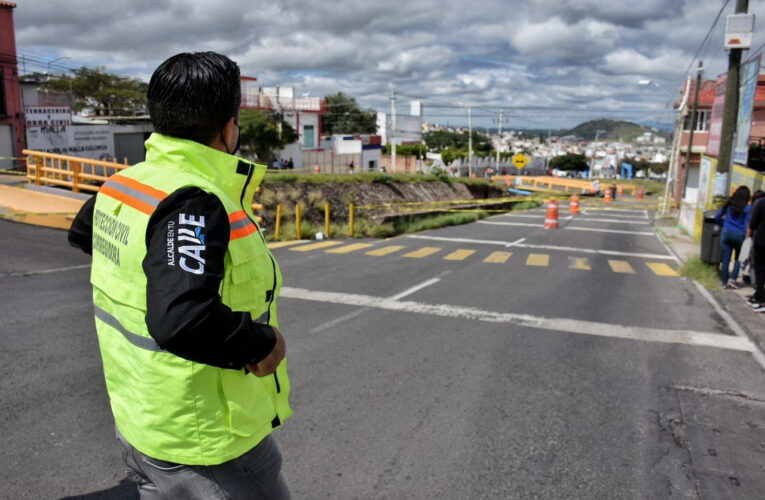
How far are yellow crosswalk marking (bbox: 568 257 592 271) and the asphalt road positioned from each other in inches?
103

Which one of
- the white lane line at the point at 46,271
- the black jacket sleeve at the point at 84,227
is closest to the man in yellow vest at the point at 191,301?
the black jacket sleeve at the point at 84,227

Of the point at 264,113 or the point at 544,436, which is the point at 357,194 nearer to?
the point at 544,436

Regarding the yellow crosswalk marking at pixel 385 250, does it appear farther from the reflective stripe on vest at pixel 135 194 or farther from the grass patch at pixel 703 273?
the reflective stripe on vest at pixel 135 194

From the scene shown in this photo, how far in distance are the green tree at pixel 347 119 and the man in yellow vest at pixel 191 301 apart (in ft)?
325

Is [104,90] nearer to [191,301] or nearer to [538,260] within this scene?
[538,260]

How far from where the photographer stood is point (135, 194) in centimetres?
180

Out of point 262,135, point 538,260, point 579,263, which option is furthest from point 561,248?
point 262,135

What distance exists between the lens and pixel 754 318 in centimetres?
843

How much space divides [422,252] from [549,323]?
6988mm

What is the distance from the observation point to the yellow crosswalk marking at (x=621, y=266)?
42.1 feet

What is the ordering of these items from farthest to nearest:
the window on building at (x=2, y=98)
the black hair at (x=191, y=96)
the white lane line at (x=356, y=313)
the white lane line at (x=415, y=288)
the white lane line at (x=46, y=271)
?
1. the window on building at (x=2, y=98)
2. the white lane line at (x=46, y=271)
3. the white lane line at (x=415, y=288)
4. the white lane line at (x=356, y=313)
5. the black hair at (x=191, y=96)

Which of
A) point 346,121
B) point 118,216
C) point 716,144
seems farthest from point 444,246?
point 346,121

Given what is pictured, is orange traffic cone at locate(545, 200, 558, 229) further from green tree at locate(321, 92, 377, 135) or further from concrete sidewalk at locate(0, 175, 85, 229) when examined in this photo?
green tree at locate(321, 92, 377, 135)

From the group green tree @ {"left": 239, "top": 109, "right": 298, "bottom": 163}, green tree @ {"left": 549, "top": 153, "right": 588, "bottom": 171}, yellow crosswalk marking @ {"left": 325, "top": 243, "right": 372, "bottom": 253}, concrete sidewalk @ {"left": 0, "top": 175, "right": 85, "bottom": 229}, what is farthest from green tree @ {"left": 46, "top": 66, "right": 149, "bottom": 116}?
green tree @ {"left": 549, "top": 153, "right": 588, "bottom": 171}
